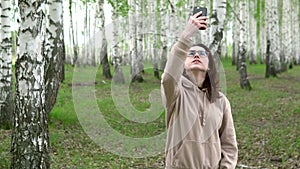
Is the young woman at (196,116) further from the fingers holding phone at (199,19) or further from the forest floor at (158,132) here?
the forest floor at (158,132)

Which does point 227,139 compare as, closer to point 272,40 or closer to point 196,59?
point 196,59

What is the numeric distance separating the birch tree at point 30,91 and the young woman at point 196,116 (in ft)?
10.3

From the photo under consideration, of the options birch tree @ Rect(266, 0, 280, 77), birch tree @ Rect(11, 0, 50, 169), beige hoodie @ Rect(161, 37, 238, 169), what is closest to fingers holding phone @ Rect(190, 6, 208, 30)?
beige hoodie @ Rect(161, 37, 238, 169)

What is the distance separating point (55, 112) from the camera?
1259 centimetres

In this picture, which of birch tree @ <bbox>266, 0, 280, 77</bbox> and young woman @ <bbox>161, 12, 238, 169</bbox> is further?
birch tree @ <bbox>266, 0, 280, 77</bbox>

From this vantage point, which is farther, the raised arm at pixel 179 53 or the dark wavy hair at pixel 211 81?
the dark wavy hair at pixel 211 81

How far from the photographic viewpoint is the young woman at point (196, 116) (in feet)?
10.6

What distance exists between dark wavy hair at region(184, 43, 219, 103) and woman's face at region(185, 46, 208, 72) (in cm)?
6

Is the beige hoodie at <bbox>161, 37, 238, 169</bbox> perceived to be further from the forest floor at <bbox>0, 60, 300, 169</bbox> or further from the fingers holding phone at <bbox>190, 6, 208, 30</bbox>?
the forest floor at <bbox>0, 60, 300, 169</bbox>

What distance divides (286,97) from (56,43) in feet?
32.9

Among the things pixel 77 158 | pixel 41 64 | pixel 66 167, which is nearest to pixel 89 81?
pixel 41 64

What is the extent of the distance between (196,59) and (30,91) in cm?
328

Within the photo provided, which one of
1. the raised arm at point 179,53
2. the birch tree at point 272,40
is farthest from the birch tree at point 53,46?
the birch tree at point 272,40

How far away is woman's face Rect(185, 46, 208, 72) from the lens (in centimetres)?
329
